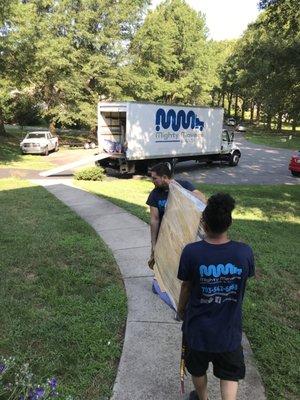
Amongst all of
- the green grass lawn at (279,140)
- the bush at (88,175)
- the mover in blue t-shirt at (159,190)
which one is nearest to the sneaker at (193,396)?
the mover in blue t-shirt at (159,190)

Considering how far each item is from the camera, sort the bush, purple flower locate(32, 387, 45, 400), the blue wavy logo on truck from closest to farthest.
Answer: purple flower locate(32, 387, 45, 400) < the bush < the blue wavy logo on truck

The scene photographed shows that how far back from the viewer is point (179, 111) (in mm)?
22828

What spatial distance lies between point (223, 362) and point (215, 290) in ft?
1.79

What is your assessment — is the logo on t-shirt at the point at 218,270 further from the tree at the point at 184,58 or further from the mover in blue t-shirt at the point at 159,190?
the tree at the point at 184,58

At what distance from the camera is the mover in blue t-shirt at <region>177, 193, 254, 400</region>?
2.99 metres

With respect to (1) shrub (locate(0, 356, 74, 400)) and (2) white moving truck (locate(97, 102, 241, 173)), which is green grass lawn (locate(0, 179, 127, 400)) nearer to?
(1) shrub (locate(0, 356, 74, 400))

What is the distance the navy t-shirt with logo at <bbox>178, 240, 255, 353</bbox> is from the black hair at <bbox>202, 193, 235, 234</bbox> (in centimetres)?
12

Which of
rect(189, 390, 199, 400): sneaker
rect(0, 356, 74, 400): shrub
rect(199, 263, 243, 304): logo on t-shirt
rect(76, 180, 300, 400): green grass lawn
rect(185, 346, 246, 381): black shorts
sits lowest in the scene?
rect(76, 180, 300, 400): green grass lawn

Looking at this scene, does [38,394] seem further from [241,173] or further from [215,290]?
[241,173]

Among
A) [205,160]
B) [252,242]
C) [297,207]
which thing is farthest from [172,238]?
[205,160]

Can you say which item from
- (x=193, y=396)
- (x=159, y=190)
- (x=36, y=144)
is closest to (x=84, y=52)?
(x=36, y=144)

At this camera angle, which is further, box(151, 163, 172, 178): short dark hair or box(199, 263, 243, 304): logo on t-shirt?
box(151, 163, 172, 178): short dark hair

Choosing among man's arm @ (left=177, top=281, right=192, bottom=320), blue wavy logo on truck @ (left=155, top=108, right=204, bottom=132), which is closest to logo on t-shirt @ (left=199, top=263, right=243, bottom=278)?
man's arm @ (left=177, top=281, right=192, bottom=320)

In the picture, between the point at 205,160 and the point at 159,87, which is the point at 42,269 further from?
the point at 159,87
